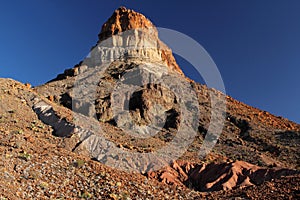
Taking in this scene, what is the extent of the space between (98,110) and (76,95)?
8086mm

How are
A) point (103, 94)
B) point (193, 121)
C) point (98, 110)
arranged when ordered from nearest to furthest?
1. point (98, 110)
2. point (193, 121)
3. point (103, 94)

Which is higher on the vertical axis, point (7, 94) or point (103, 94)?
point (103, 94)

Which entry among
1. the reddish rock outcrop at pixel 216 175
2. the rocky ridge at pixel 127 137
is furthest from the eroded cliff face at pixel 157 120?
the rocky ridge at pixel 127 137

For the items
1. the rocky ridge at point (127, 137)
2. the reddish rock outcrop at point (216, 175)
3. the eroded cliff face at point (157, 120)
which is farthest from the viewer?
the eroded cliff face at point (157, 120)

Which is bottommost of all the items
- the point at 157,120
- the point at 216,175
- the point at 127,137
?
the point at 216,175

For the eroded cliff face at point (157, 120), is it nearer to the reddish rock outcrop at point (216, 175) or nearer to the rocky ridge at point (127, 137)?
the reddish rock outcrop at point (216, 175)

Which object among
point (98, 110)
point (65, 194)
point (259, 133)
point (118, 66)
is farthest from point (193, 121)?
point (65, 194)

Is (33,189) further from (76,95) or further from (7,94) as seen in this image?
(76,95)

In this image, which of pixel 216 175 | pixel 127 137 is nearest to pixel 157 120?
pixel 127 137

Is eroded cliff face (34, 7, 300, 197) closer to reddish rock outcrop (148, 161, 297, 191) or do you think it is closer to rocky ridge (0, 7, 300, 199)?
reddish rock outcrop (148, 161, 297, 191)

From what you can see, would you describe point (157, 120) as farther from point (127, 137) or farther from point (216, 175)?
point (216, 175)

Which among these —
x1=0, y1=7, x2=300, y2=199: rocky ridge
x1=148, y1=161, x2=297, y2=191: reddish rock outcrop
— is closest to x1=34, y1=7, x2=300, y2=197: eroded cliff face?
x1=148, y1=161, x2=297, y2=191: reddish rock outcrop

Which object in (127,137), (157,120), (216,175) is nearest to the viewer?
(216,175)

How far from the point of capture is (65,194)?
13375 millimetres
